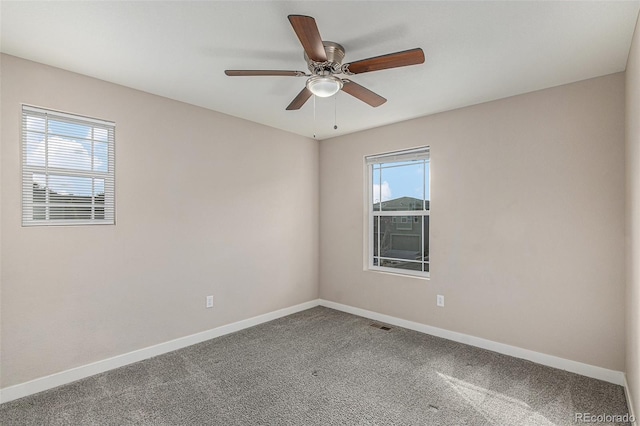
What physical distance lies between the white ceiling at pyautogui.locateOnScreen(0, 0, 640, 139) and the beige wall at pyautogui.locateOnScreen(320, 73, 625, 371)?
1.07 feet

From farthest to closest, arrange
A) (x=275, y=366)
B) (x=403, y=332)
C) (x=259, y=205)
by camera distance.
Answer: (x=259, y=205), (x=403, y=332), (x=275, y=366)

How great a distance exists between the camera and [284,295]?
14.1 feet

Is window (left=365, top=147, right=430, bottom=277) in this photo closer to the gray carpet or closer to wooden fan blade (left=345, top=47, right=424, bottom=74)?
the gray carpet

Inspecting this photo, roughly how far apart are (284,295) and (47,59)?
3.32 metres

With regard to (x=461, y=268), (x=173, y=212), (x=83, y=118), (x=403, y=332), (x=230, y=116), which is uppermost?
(x=230, y=116)

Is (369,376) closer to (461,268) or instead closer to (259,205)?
(461,268)

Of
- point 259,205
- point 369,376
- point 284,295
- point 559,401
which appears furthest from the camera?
point 284,295

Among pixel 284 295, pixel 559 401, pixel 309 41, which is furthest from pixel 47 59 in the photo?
pixel 559 401

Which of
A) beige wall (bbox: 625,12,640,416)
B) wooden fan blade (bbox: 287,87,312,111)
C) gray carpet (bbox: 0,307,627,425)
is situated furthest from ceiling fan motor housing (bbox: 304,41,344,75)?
gray carpet (bbox: 0,307,627,425)

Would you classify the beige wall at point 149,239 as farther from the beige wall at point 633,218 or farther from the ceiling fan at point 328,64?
the beige wall at point 633,218

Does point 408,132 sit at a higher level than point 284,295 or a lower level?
higher

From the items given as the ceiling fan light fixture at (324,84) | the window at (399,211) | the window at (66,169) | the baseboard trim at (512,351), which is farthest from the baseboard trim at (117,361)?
the ceiling fan light fixture at (324,84)

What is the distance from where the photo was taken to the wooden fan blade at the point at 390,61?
1798mm

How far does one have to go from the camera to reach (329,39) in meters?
2.12
